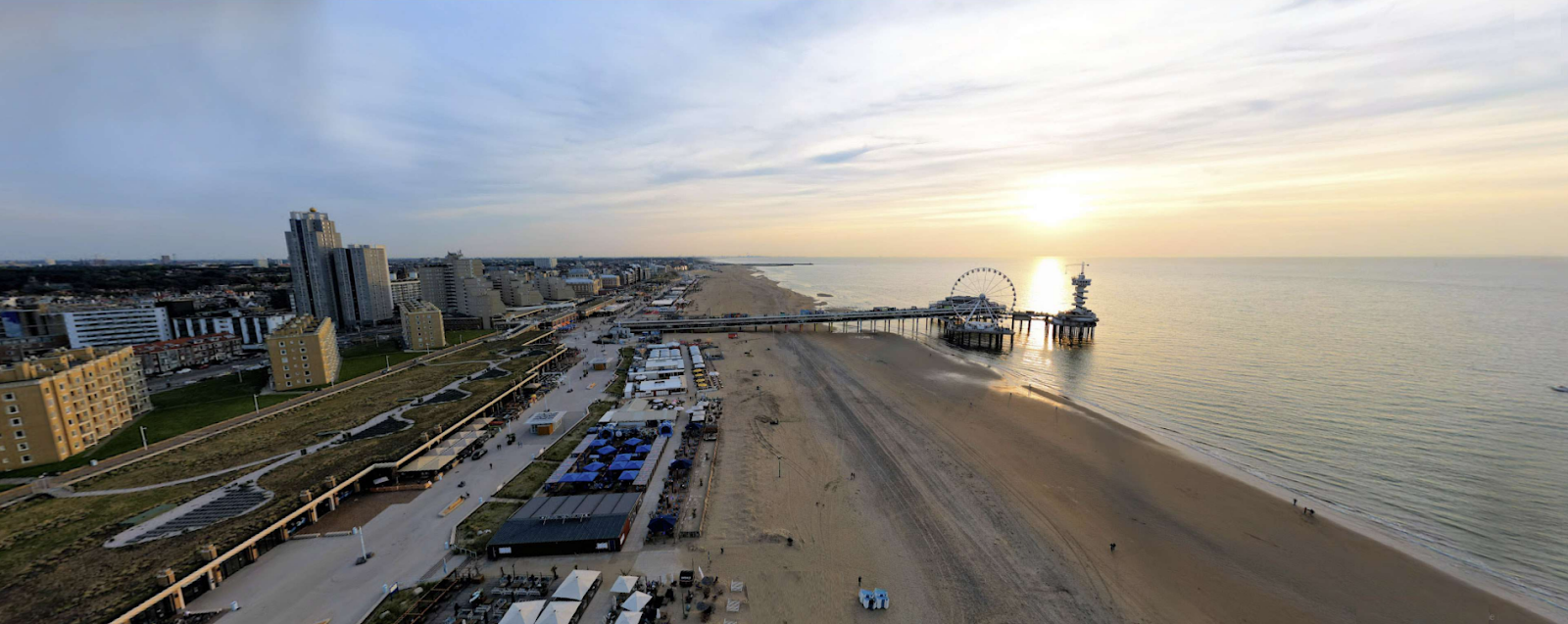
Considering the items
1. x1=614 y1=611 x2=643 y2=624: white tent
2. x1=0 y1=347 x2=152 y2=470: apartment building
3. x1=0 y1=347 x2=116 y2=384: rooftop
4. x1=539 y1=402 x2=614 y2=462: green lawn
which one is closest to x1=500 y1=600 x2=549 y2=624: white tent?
x1=614 y1=611 x2=643 y2=624: white tent

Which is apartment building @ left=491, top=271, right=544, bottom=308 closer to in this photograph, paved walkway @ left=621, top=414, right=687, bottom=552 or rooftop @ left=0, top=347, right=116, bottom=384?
rooftop @ left=0, top=347, right=116, bottom=384

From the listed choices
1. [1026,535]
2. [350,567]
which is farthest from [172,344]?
[1026,535]

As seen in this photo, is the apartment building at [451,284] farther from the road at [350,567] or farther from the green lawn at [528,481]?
the road at [350,567]

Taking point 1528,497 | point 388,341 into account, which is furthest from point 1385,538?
point 388,341

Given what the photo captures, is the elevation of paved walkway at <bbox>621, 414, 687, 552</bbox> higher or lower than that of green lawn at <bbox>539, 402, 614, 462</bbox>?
lower

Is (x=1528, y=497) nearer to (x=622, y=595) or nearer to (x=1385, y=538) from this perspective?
(x=1385, y=538)

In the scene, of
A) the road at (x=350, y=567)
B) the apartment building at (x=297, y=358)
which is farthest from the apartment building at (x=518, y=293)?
the road at (x=350, y=567)

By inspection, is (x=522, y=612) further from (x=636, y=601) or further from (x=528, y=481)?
(x=528, y=481)
